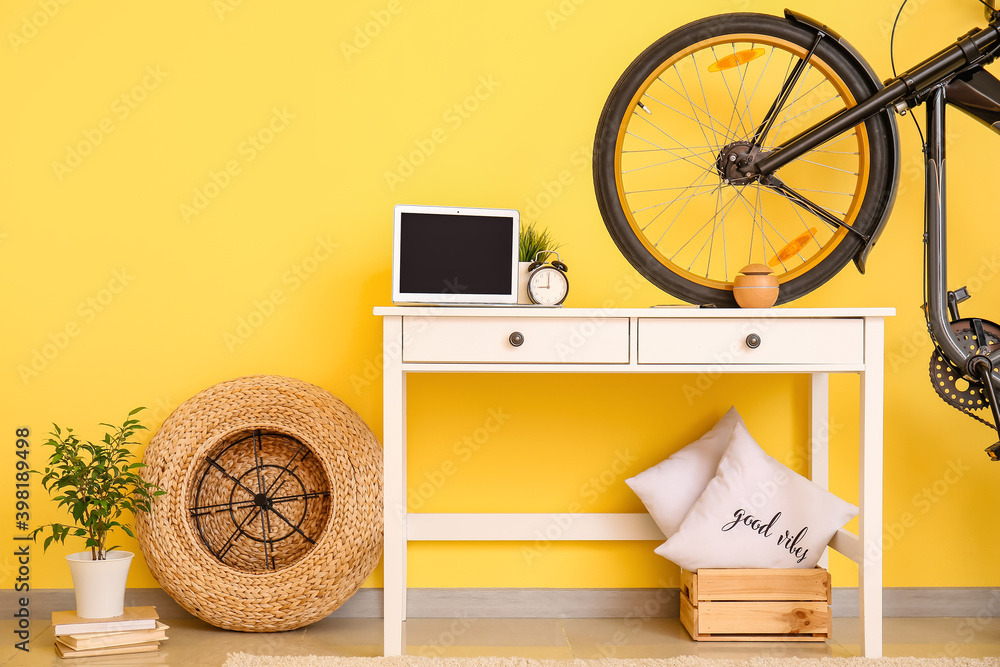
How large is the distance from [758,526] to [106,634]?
169 centimetres

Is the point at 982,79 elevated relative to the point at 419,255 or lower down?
elevated

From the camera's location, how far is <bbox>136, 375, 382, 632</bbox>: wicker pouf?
195 cm

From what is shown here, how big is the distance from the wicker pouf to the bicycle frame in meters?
1.51

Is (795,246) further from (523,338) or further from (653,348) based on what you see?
(523,338)

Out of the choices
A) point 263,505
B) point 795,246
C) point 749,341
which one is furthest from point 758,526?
point 263,505

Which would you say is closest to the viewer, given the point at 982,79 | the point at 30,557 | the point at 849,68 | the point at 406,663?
the point at 406,663

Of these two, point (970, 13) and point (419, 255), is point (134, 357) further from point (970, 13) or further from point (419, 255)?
point (970, 13)

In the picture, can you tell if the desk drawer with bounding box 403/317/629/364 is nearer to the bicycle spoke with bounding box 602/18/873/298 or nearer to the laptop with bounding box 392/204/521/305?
the laptop with bounding box 392/204/521/305

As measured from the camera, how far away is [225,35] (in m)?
2.17

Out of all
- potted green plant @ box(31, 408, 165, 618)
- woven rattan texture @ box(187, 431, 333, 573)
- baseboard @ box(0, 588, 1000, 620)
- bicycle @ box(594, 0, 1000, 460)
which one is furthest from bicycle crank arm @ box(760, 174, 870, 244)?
potted green plant @ box(31, 408, 165, 618)

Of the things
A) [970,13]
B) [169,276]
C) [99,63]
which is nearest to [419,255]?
[169,276]

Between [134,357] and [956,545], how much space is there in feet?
8.16

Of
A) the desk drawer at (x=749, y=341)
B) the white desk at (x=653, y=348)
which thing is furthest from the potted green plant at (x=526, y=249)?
the desk drawer at (x=749, y=341)

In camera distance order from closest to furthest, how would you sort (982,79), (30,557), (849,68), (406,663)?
(406,663)
(982,79)
(849,68)
(30,557)
